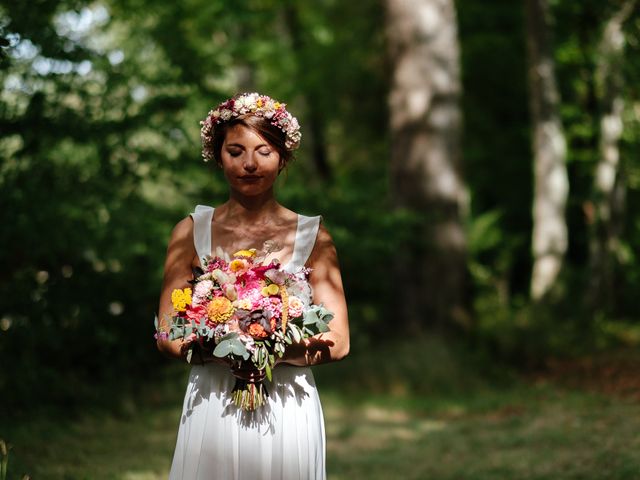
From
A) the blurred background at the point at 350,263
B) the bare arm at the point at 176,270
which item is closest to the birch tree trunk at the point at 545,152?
Answer: the blurred background at the point at 350,263

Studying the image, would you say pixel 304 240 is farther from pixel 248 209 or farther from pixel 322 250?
pixel 248 209

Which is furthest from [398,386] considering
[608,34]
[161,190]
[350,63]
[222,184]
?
[350,63]

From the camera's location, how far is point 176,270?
3547 millimetres

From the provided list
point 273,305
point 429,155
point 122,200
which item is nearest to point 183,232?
point 273,305

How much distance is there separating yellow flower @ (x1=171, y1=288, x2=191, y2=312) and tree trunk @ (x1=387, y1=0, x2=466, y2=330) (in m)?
9.06

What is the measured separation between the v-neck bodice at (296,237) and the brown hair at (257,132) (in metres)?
0.27

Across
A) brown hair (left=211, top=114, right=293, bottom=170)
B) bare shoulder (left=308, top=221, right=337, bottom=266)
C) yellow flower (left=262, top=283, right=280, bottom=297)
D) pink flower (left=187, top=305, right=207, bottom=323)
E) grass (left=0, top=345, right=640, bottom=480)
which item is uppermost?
brown hair (left=211, top=114, right=293, bottom=170)

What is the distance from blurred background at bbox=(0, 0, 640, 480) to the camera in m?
7.72

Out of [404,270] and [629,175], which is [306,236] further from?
[629,175]

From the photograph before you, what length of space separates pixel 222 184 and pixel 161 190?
6.83 ft

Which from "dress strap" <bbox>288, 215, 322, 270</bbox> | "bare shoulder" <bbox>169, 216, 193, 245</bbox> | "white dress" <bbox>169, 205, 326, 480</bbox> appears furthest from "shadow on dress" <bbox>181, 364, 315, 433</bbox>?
"bare shoulder" <bbox>169, 216, 193, 245</bbox>

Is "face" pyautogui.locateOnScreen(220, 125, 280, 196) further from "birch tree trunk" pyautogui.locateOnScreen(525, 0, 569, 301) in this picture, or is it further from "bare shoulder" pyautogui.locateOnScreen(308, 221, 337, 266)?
"birch tree trunk" pyautogui.locateOnScreen(525, 0, 569, 301)

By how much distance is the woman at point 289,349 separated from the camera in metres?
3.43

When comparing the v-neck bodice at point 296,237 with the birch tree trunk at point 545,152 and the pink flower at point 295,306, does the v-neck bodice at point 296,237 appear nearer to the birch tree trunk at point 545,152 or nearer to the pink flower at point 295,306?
the pink flower at point 295,306
